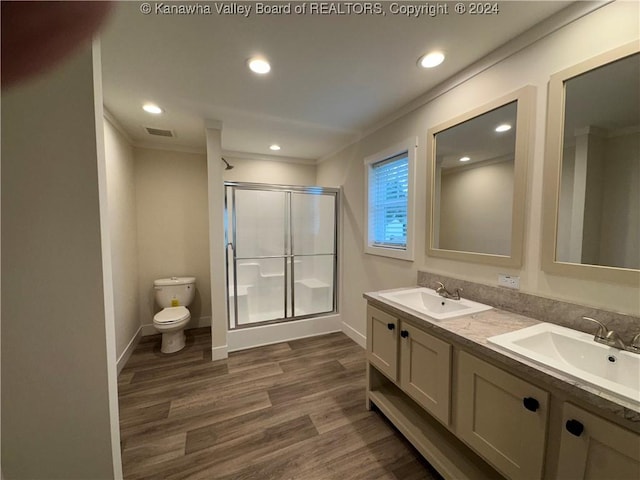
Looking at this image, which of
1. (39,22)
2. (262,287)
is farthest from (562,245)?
(262,287)

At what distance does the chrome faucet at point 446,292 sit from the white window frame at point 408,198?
364 mm

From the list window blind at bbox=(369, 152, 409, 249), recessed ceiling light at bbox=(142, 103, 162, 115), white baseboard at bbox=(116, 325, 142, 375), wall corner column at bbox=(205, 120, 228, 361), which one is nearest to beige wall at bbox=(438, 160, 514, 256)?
window blind at bbox=(369, 152, 409, 249)

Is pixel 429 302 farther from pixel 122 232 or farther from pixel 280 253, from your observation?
pixel 122 232

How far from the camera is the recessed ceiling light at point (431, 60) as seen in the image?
1461mm

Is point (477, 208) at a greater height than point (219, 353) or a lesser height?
greater

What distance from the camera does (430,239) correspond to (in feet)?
6.27

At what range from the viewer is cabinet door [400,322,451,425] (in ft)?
4.01

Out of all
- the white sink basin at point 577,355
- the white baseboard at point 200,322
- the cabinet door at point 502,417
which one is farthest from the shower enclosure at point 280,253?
the white sink basin at point 577,355

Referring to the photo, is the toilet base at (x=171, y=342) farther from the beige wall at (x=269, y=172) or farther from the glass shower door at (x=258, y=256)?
the beige wall at (x=269, y=172)

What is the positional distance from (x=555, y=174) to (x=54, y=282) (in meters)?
2.05

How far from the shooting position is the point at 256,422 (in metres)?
1.69

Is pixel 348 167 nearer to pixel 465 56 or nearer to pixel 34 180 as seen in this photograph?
pixel 465 56

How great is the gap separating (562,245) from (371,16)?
1484mm

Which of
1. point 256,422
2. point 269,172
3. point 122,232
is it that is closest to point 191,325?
point 122,232
